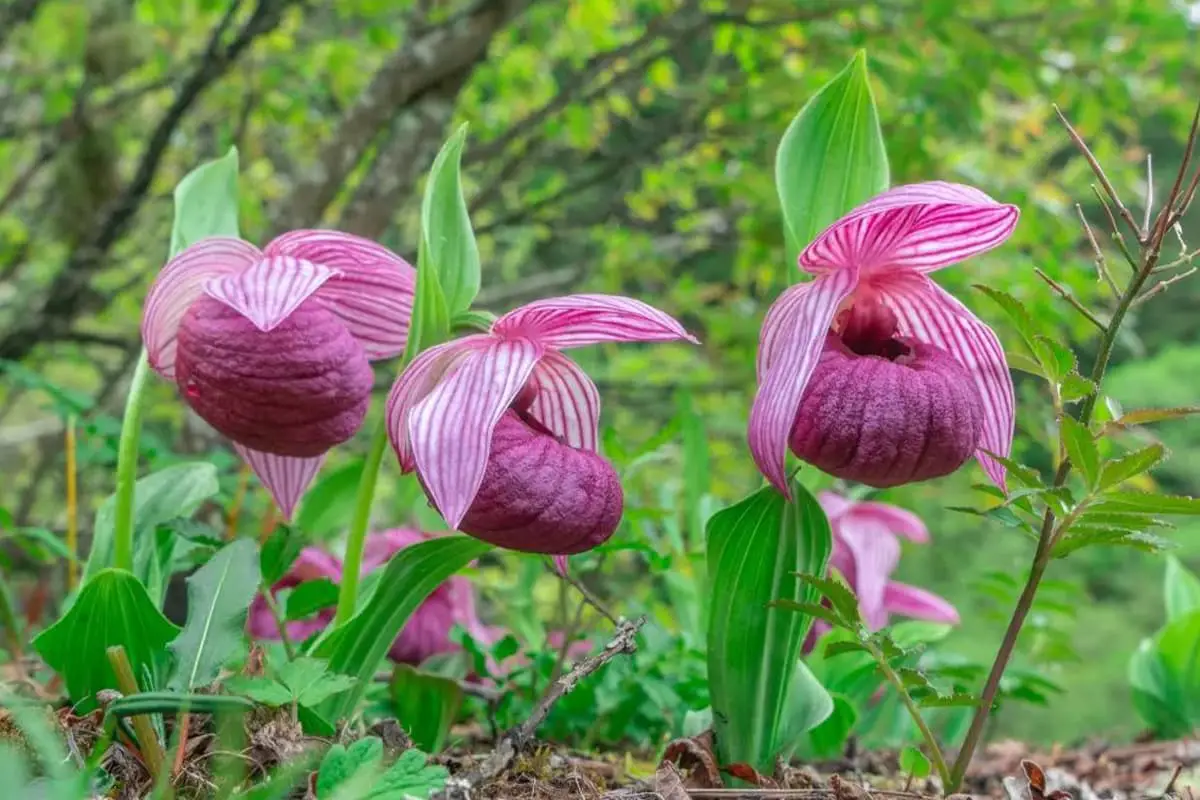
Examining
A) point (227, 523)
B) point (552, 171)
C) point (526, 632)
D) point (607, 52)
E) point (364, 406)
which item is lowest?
point (526, 632)

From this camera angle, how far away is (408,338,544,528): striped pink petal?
649 millimetres


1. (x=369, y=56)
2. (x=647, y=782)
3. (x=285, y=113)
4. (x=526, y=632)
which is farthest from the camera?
(x=369, y=56)

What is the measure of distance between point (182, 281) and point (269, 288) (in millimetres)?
127

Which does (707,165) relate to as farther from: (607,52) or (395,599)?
(395,599)

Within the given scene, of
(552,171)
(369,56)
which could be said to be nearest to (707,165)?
(552,171)

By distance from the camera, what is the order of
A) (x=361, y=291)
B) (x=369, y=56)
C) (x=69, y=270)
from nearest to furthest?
(x=361, y=291), (x=69, y=270), (x=369, y=56)

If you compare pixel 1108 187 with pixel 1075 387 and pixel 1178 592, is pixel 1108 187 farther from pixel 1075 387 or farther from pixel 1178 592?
pixel 1178 592

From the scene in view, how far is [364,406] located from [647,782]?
1.11ft

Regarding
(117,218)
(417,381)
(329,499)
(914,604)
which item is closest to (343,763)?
(417,381)

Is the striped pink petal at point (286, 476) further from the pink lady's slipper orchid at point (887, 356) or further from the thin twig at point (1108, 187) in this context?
the thin twig at point (1108, 187)

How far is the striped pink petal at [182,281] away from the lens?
79 centimetres

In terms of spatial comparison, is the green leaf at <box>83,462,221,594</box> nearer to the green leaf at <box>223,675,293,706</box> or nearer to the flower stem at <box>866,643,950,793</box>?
the green leaf at <box>223,675,293,706</box>

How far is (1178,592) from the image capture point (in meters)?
1.54

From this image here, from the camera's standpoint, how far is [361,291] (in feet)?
2.73
